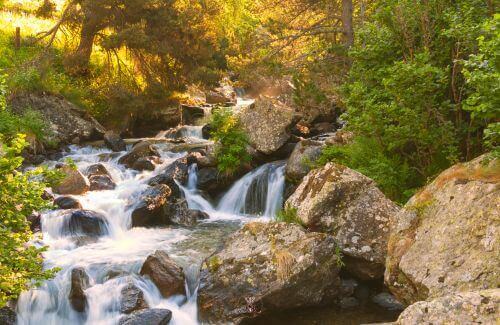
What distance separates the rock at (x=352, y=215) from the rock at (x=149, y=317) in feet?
11.3

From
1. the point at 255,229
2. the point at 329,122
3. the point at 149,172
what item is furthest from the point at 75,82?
the point at 255,229

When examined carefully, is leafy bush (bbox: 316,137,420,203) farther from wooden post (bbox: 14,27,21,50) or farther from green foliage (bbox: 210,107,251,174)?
wooden post (bbox: 14,27,21,50)

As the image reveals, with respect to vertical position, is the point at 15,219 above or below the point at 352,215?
above

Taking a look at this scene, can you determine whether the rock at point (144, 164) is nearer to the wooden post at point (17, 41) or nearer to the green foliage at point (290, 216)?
the green foliage at point (290, 216)

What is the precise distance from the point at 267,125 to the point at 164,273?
8253 millimetres

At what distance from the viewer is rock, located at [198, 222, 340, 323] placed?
27.6ft

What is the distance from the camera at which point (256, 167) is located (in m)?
16.4

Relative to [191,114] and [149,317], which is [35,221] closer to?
[149,317]

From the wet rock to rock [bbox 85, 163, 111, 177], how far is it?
0.44m

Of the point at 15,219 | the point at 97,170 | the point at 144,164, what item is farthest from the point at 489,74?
the point at 97,170

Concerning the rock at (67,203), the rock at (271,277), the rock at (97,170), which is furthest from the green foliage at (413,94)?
the rock at (97,170)

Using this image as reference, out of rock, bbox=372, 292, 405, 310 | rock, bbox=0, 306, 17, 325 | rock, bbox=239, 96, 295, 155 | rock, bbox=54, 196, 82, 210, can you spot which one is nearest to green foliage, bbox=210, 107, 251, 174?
rock, bbox=239, 96, 295, 155

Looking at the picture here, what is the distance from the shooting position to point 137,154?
59.1ft

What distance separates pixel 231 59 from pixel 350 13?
480cm
